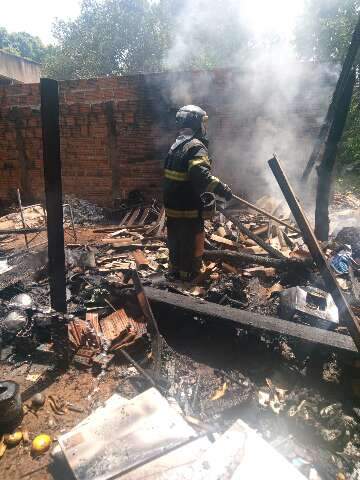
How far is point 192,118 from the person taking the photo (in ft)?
14.9

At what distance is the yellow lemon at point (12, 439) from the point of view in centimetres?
272

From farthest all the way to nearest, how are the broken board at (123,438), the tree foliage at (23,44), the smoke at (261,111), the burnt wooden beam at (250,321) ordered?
the tree foliage at (23,44) → the smoke at (261,111) → the burnt wooden beam at (250,321) → the broken board at (123,438)

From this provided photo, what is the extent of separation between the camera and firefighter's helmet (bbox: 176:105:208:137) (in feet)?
14.9

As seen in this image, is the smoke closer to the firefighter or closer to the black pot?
the firefighter

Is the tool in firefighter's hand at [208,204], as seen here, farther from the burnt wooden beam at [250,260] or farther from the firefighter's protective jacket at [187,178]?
the burnt wooden beam at [250,260]

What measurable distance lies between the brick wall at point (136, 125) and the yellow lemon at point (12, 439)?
819 cm

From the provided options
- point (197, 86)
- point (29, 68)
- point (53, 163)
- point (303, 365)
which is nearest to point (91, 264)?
point (53, 163)

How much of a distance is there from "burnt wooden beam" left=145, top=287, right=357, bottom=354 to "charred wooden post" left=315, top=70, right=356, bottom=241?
313 centimetres

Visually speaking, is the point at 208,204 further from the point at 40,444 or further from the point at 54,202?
the point at 40,444

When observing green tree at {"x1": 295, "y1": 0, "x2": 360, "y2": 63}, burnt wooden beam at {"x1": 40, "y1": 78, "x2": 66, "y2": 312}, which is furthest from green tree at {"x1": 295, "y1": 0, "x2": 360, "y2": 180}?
burnt wooden beam at {"x1": 40, "y1": 78, "x2": 66, "y2": 312}

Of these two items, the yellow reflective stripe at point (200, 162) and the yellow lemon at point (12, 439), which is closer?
the yellow lemon at point (12, 439)

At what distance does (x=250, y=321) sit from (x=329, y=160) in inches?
142

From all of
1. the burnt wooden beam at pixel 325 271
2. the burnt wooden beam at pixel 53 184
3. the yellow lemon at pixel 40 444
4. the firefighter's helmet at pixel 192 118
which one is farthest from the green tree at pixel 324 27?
the yellow lemon at pixel 40 444

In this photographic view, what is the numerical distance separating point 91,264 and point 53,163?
285cm
